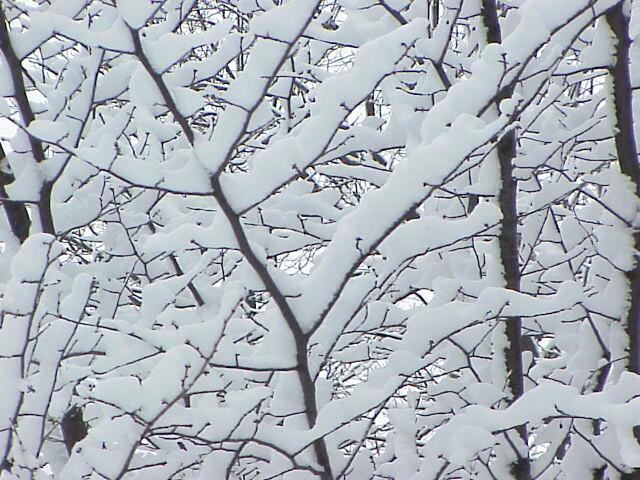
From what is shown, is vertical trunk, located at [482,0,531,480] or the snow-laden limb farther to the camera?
vertical trunk, located at [482,0,531,480]

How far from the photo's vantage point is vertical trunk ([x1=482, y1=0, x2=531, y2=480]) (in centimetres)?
241

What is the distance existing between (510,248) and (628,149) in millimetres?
532

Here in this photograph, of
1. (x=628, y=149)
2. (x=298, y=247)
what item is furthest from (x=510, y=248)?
(x=298, y=247)

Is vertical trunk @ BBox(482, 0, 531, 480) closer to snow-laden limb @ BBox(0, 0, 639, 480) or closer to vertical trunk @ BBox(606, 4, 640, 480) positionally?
snow-laden limb @ BBox(0, 0, 639, 480)

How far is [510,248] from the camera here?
2473 mm

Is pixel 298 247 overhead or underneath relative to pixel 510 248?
overhead

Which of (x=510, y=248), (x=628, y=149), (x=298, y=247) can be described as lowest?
(x=510, y=248)

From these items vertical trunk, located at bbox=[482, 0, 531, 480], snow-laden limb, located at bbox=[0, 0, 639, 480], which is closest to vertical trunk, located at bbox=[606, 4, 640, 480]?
snow-laden limb, located at bbox=[0, 0, 639, 480]

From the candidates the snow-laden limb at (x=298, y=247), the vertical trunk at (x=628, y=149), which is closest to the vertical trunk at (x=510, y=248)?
the snow-laden limb at (x=298, y=247)

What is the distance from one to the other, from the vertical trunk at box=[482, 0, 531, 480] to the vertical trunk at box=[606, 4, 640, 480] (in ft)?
1.17

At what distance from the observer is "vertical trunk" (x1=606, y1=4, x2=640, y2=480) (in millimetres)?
2328

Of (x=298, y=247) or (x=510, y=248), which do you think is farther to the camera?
(x=298, y=247)

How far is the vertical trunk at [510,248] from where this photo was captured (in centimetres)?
241

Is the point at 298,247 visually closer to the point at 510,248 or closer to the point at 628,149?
the point at 510,248
